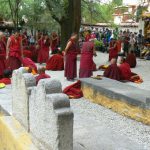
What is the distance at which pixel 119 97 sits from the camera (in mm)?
8234

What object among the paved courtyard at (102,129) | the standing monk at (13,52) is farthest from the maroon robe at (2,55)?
the paved courtyard at (102,129)

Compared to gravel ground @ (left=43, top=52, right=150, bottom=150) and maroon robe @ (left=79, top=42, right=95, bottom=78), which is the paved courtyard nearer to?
gravel ground @ (left=43, top=52, right=150, bottom=150)

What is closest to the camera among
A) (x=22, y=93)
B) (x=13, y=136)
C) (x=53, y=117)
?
(x=53, y=117)

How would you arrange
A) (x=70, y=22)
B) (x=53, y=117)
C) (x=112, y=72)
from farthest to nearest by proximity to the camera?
(x=70, y=22)
(x=112, y=72)
(x=53, y=117)

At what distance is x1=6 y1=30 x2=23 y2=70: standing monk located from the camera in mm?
13328

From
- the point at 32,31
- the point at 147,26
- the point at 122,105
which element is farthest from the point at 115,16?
the point at 122,105

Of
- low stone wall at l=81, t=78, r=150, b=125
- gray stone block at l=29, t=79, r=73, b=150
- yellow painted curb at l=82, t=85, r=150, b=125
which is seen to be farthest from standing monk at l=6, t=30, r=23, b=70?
gray stone block at l=29, t=79, r=73, b=150

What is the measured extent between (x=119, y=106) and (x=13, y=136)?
3539mm

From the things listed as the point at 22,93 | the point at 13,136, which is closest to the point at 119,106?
the point at 22,93

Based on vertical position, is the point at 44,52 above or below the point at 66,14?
below

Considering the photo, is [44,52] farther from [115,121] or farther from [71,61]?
[115,121]

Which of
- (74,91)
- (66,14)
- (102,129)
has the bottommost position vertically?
(74,91)

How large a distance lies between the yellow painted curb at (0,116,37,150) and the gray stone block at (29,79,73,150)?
→ 0.74 ft

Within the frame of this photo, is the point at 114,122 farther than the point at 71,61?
No
